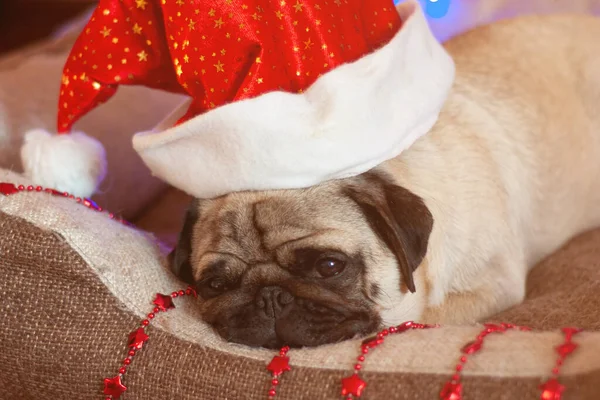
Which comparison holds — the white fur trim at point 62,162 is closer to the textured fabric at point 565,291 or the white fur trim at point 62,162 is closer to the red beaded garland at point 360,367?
the red beaded garland at point 360,367

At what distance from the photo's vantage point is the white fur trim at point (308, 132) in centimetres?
145

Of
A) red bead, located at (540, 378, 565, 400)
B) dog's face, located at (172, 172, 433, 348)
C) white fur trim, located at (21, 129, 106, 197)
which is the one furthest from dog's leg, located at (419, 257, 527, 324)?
white fur trim, located at (21, 129, 106, 197)

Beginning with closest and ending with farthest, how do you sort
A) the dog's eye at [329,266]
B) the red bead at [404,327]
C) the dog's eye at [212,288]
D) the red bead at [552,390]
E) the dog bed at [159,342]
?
the red bead at [552,390], the dog bed at [159,342], the red bead at [404,327], the dog's eye at [329,266], the dog's eye at [212,288]

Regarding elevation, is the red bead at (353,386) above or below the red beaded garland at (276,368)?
above

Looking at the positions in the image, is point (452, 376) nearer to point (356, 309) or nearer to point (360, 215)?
point (356, 309)

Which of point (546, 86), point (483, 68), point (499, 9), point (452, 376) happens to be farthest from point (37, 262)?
point (499, 9)

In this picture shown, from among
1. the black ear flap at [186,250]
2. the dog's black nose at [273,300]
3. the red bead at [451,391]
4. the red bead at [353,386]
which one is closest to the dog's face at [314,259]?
the dog's black nose at [273,300]

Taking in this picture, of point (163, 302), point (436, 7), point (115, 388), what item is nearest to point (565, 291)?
point (163, 302)

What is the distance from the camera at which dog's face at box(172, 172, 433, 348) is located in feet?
4.88

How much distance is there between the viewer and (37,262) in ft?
4.98

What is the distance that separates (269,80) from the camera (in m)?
1.53

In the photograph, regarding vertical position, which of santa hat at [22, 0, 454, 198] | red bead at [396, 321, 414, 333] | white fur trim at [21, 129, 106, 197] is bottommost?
red bead at [396, 321, 414, 333]

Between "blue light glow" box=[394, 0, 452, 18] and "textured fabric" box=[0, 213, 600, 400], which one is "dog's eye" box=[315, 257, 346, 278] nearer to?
"textured fabric" box=[0, 213, 600, 400]

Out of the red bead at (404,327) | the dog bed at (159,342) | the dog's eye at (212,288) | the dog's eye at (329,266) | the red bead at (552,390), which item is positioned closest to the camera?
the red bead at (552,390)
